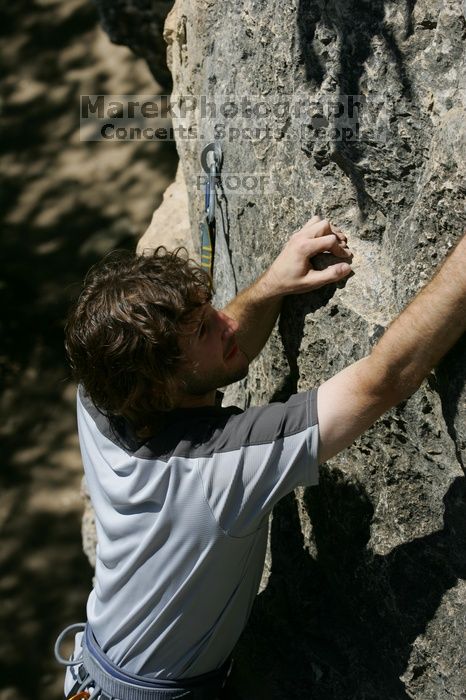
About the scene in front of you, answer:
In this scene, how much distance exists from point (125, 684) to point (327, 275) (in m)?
1.04

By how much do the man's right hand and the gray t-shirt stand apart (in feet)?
1.08

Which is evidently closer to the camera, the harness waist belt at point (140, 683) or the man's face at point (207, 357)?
the man's face at point (207, 357)

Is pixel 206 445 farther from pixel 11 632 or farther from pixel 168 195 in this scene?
pixel 11 632

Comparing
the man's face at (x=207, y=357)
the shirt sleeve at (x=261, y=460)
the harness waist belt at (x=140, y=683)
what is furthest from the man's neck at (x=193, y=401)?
the harness waist belt at (x=140, y=683)

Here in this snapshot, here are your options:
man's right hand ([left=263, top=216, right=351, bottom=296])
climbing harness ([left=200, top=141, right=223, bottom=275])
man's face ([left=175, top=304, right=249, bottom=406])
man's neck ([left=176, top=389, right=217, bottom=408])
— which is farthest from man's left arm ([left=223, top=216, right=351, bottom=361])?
climbing harness ([left=200, top=141, right=223, bottom=275])

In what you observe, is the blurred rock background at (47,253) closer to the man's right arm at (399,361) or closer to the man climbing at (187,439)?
the man climbing at (187,439)

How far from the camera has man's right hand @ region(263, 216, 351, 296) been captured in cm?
200

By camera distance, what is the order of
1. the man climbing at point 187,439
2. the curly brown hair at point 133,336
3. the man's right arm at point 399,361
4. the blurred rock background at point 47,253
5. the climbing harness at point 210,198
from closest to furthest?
A: the man's right arm at point 399,361 → the man climbing at point 187,439 → the curly brown hair at point 133,336 → the climbing harness at point 210,198 → the blurred rock background at point 47,253

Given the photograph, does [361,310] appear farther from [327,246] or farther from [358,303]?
[327,246]

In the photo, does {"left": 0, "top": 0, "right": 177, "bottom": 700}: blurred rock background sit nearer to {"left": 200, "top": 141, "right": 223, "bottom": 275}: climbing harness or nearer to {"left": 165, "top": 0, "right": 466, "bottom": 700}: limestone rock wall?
{"left": 200, "top": 141, "right": 223, "bottom": 275}: climbing harness

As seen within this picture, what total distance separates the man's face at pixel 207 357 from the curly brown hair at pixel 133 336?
3 cm

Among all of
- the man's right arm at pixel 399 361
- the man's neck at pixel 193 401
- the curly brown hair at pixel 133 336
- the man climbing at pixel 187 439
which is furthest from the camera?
the man's neck at pixel 193 401

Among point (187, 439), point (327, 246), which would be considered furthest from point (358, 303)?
point (187, 439)

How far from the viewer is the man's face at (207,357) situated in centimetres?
191
